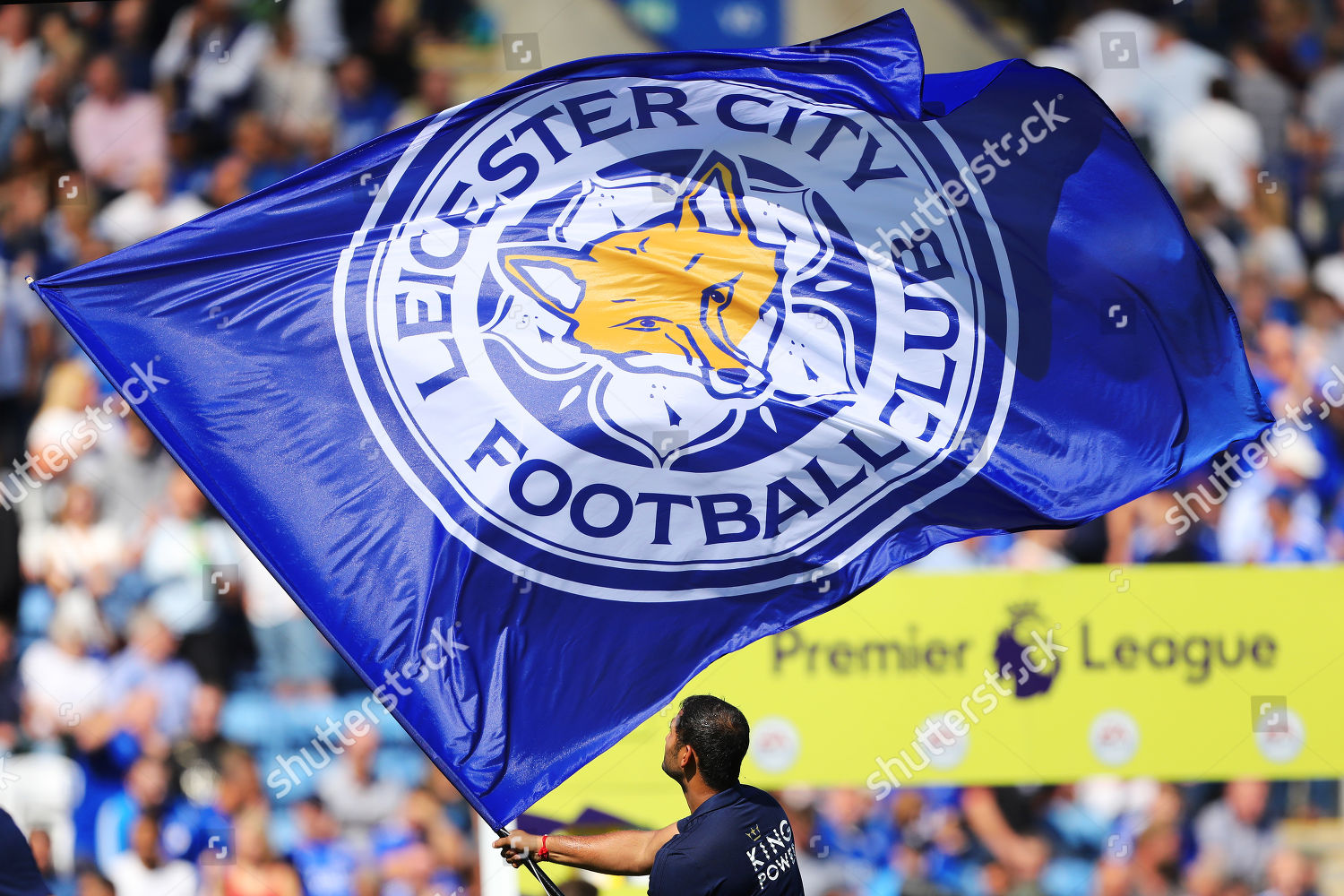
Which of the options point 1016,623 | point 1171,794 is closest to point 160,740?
point 1016,623

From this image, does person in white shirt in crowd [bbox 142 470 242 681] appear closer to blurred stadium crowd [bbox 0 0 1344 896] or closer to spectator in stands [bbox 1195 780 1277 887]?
blurred stadium crowd [bbox 0 0 1344 896]

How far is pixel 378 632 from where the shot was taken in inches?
135

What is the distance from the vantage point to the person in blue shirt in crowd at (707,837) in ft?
9.48

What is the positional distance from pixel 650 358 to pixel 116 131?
447 cm

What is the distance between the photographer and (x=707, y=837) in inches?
114

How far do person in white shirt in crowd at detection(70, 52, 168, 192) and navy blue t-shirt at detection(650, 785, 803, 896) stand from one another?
5.28 meters

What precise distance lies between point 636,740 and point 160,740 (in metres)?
2.09

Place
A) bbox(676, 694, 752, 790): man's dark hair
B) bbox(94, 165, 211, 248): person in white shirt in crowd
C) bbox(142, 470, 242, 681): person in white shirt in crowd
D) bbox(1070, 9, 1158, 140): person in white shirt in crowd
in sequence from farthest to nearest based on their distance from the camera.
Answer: bbox(1070, 9, 1158, 140): person in white shirt in crowd → bbox(94, 165, 211, 248): person in white shirt in crowd → bbox(142, 470, 242, 681): person in white shirt in crowd → bbox(676, 694, 752, 790): man's dark hair

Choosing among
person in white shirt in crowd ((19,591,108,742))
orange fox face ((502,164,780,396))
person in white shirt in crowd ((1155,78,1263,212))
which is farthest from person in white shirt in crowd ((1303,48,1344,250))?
person in white shirt in crowd ((19,591,108,742))

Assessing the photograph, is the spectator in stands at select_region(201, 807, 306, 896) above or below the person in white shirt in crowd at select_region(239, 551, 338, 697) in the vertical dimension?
below

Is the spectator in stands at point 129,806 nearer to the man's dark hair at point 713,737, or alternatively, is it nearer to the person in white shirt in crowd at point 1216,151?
the man's dark hair at point 713,737

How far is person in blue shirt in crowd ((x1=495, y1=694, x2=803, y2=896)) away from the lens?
289 cm

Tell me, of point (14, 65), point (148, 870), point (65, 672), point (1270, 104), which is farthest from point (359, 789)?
point (1270, 104)

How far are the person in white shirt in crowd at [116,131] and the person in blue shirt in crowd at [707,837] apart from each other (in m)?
5.10
